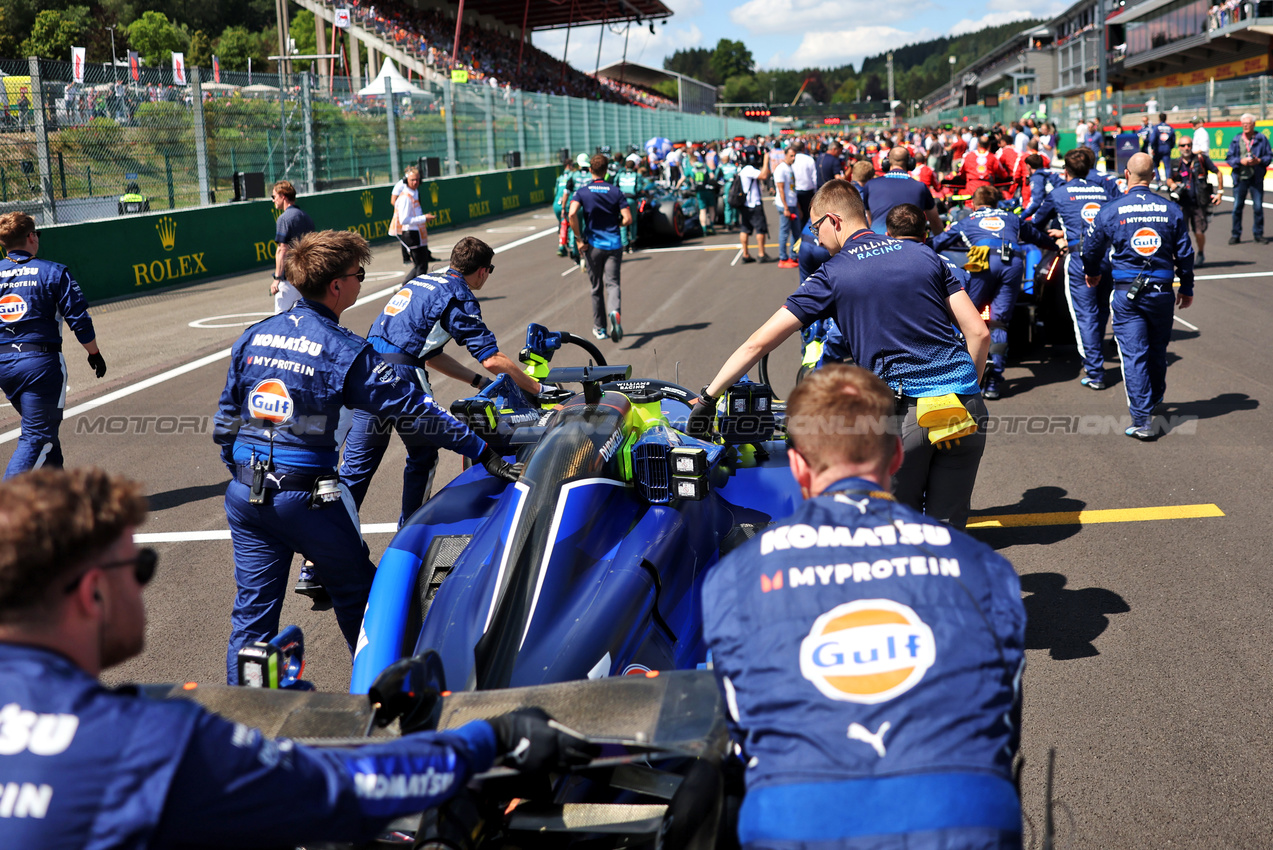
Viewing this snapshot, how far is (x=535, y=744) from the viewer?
2252 mm

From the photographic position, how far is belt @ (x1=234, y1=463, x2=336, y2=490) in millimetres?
4105

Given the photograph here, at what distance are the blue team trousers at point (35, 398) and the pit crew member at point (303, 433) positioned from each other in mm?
3266

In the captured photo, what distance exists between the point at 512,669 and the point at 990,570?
155 cm

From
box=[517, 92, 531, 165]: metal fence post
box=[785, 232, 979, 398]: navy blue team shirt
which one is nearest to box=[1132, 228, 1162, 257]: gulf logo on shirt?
box=[785, 232, 979, 398]: navy blue team shirt

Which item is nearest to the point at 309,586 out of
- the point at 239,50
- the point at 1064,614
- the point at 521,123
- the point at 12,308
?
the point at 12,308

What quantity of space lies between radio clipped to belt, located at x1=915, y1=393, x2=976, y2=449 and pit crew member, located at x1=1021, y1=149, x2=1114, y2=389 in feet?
17.8

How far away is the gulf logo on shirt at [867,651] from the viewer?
1994 mm

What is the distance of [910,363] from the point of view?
15.5 ft

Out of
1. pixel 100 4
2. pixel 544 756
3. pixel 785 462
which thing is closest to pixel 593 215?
pixel 785 462

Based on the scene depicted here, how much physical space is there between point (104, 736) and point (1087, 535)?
574 cm

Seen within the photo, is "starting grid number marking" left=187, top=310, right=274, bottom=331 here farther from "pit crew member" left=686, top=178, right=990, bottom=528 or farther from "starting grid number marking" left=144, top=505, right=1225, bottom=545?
"pit crew member" left=686, top=178, right=990, bottom=528

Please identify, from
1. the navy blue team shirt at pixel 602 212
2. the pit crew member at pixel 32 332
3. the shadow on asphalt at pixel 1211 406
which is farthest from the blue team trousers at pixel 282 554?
the navy blue team shirt at pixel 602 212

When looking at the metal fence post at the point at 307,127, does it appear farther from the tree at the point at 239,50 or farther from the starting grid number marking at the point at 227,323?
the tree at the point at 239,50

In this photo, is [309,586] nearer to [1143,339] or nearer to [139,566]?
[139,566]
